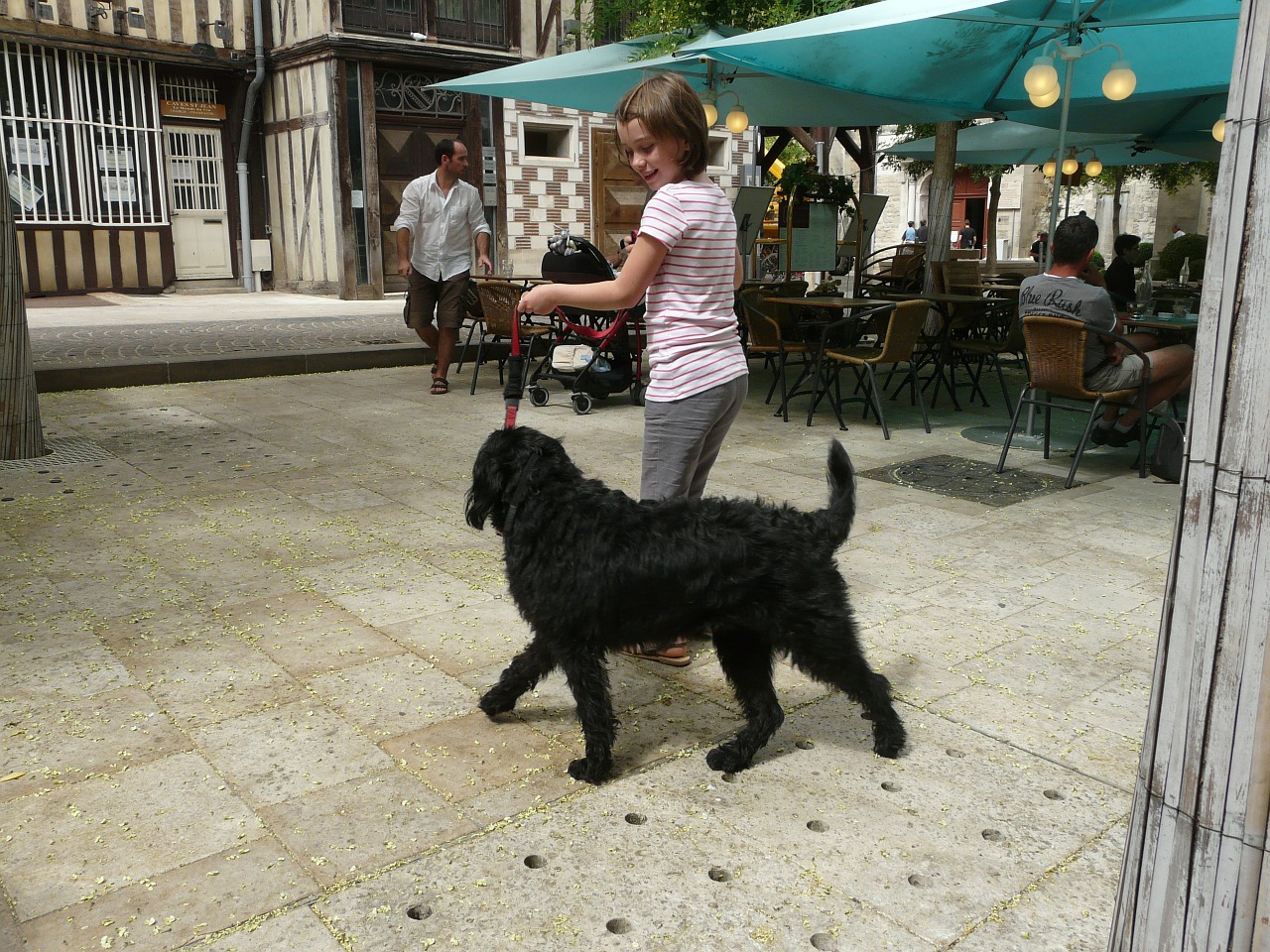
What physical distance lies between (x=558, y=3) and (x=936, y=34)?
41.7 ft

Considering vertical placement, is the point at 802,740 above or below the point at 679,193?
below

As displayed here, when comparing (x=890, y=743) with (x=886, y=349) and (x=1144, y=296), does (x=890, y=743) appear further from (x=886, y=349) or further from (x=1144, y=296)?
(x=1144, y=296)

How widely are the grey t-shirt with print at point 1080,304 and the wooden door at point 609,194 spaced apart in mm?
14159

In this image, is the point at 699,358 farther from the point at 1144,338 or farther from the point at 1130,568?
the point at 1144,338

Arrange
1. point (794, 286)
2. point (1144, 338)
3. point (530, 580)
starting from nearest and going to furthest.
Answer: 1. point (530, 580)
2. point (1144, 338)
3. point (794, 286)

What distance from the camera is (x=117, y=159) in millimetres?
16281

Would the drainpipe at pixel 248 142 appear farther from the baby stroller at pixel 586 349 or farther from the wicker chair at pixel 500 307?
the baby stroller at pixel 586 349

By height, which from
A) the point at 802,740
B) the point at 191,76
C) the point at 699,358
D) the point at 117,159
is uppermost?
the point at 191,76

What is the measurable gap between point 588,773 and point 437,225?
6.59 m

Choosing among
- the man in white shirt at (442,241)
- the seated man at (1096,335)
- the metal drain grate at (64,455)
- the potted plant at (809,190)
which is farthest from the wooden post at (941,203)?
the metal drain grate at (64,455)

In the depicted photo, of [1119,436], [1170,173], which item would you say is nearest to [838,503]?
[1119,436]

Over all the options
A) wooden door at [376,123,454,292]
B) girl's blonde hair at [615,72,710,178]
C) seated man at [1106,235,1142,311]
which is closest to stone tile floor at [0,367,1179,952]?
girl's blonde hair at [615,72,710,178]

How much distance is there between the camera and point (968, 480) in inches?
228

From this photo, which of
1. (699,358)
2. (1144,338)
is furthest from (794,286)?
(699,358)
